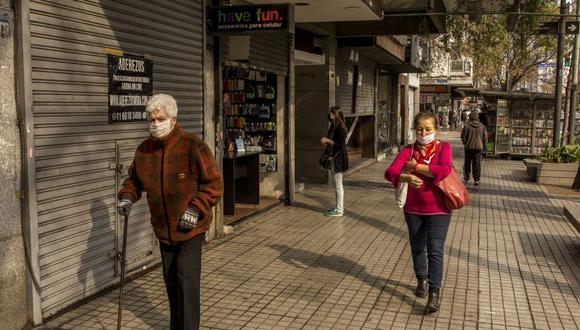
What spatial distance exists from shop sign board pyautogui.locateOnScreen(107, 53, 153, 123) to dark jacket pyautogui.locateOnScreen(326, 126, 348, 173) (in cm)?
374

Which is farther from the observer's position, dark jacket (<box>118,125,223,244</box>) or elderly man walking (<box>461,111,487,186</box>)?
elderly man walking (<box>461,111,487,186</box>)

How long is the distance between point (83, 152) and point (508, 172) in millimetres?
14334

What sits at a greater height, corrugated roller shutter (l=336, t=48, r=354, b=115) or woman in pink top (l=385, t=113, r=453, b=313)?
corrugated roller shutter (l=336, t=48, r=354, b=115)

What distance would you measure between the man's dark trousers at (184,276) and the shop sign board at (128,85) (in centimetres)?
208

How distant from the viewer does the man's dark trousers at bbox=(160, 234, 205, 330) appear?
4062 millimetres

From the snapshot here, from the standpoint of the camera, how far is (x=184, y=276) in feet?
13.3

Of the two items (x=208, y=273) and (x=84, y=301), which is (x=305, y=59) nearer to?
(x=208, y=273)

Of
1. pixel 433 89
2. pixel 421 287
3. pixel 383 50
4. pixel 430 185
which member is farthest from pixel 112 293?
pixel 433 89

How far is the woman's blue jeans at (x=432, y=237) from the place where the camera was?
5.21 meters

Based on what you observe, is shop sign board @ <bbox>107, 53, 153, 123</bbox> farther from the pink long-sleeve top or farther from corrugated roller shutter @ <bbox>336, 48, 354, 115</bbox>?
corrugated roller shutter @ <bbox>336, 48, 354, 115</bbox>

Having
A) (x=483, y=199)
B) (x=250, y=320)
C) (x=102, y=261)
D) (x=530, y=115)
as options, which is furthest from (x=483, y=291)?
(x=530, y=115)

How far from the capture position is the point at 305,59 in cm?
1245

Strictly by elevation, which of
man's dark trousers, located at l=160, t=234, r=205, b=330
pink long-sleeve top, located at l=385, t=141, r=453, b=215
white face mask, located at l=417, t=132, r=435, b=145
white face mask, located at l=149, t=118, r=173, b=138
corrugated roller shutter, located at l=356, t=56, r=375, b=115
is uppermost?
corrugated roller shutter, located at l=356, t=56, r=375, b=115

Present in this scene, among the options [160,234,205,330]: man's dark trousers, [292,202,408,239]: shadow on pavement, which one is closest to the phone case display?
[292,202,408,239]: shadow on pavement
